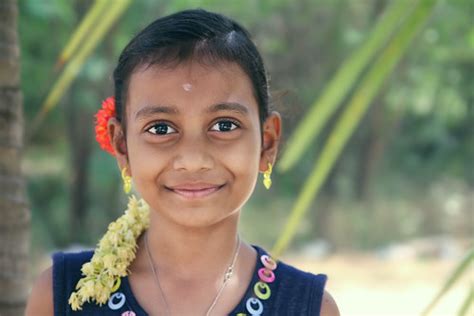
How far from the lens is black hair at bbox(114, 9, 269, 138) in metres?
1.55

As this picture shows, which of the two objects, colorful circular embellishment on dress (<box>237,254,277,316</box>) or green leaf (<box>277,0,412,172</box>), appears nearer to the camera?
green leaf (<box>277,0,412,172</box>)

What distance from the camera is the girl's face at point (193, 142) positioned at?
1.49m

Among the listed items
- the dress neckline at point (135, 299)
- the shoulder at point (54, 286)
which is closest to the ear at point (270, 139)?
the dress neckline at point (135, 299)

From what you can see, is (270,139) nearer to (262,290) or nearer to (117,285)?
(262,290)

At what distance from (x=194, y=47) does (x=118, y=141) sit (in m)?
0.27

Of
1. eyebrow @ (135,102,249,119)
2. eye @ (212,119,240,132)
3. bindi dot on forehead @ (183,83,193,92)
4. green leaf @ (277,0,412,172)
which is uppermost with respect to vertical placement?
bindi dot on forehead @ (183,83,193,92)

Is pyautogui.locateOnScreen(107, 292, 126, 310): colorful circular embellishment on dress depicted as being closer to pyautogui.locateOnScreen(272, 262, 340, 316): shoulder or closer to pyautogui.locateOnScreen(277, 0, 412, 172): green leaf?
pyautogui.locateOnScreen(272, 262, 340, 316): shoulder

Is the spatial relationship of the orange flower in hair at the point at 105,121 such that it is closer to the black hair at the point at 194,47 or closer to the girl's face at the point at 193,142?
the black hair at the point at 194,47

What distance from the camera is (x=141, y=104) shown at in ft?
5.10

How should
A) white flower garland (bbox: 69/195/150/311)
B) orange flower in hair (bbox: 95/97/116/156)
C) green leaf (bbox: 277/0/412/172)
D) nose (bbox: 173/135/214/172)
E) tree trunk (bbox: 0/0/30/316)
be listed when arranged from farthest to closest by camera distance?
tree trunk (bbox: 0/0/30/316), orange flower in hair (bbox: 95/97/116/156), white flower garland (bbox: 69/195/150/311), nose (bbox: 173/135/214/172), green leaf (bbox: 277/0/412/172)

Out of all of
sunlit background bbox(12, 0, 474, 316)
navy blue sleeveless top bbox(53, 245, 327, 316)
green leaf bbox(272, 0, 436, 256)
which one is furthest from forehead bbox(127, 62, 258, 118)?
sunlit background bbox(12, 0, 474, 316)

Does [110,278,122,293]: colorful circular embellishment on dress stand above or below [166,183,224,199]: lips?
below

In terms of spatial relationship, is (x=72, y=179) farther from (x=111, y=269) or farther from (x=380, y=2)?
(x=111, y=269)

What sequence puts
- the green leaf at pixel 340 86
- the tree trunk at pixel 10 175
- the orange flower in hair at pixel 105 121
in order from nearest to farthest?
the green leaf at pixel 340 86 < the orange flower in hair at pixel 105 121 < the tree trunk at pixel 10 175
